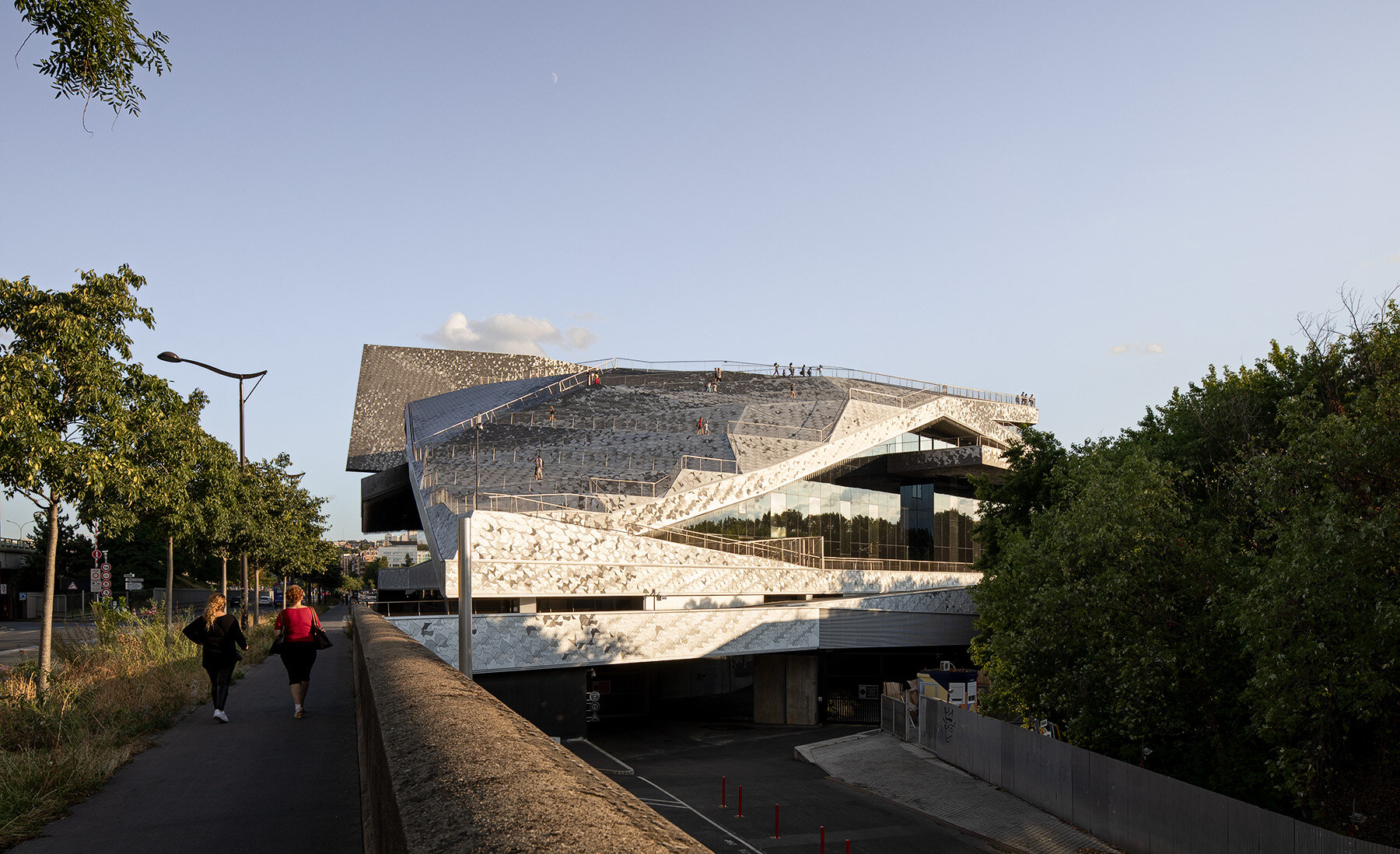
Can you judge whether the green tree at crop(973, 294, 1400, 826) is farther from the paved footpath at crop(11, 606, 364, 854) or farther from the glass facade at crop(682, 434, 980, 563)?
the glass facade at crop(682, 434, 980, 563)

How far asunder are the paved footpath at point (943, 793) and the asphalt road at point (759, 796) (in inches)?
21.6

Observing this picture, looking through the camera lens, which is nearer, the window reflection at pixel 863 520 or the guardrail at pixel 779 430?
the window reflection at pixel 863 520

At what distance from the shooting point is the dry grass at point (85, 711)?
6.75 m

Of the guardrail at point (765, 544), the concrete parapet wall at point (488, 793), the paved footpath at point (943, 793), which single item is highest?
the concrete parapet wall at point (488, 793)

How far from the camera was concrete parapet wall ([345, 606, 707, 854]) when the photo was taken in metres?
2.24

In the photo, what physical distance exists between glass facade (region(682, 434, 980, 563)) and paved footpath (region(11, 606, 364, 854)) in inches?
1205

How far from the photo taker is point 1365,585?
14.0m

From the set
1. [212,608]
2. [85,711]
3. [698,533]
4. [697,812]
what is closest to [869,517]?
[698,533]

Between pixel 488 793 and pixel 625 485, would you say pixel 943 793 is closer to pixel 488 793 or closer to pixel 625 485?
pixel 625 485

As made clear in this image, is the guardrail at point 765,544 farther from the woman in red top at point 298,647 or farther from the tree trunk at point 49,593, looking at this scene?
the woman in red top at point 298,647

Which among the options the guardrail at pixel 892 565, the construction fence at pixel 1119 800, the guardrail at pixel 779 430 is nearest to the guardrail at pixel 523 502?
the guardrail at pixel 779 430

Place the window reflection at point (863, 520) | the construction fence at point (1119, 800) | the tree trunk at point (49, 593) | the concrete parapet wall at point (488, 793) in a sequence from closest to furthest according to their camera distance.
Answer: the concrete parapet wall at point (488, 793) → the tree trunk at point (49, 593) → the construction fence at point (1119, 800) → the window reflection at point (863, 520)

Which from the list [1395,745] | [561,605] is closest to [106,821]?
[1395,745]

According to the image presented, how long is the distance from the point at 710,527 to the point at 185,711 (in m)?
29.8
